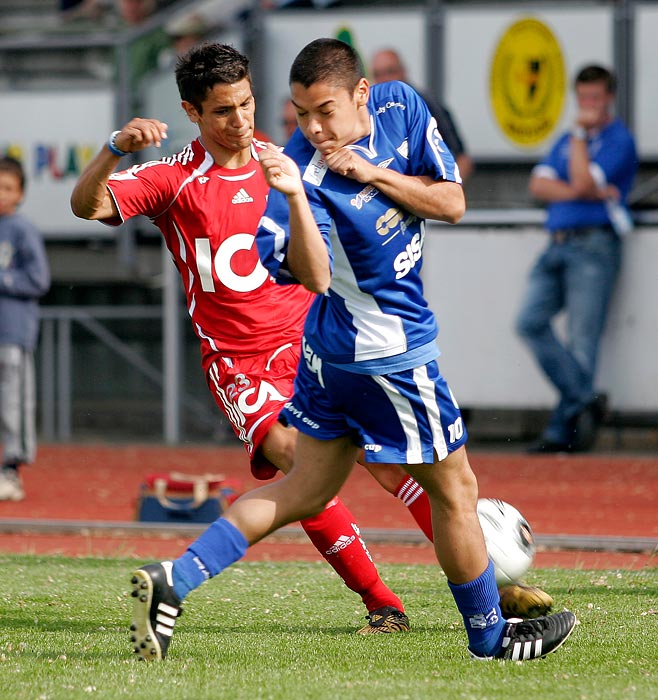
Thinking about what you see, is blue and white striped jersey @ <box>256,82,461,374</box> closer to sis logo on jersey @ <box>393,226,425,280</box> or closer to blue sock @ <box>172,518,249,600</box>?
sis logo on jersey @ <box>393,226,425,280</box>

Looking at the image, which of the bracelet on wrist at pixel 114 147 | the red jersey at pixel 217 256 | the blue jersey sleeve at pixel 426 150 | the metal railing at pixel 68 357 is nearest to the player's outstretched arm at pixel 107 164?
the bracelet on wrist at pixel 114 147

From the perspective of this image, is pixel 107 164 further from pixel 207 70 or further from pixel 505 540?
pixel 505 540

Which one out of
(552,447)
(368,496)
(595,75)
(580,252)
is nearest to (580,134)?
(595,75)

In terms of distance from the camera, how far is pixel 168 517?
9203mm

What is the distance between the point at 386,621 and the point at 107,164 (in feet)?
6.73

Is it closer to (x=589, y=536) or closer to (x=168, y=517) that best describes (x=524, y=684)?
(x=589, y=536)

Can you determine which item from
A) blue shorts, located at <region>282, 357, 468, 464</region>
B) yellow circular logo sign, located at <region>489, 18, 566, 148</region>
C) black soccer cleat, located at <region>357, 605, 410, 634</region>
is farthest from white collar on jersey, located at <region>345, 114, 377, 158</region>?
yellow circular logo sign, located at <region>489, 18, 566, 148</region>

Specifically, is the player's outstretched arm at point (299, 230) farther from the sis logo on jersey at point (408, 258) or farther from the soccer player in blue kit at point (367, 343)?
the sis logo on jersey at point (408, 258)

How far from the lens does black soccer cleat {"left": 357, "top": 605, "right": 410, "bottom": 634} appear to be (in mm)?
5461

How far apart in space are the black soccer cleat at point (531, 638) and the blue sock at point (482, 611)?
1.1 inches

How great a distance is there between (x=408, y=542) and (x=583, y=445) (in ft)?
16.3

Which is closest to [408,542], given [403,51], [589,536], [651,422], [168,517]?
[589,536]

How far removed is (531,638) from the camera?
4.84m

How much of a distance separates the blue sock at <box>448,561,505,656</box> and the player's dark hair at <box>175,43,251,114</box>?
2226 mm
